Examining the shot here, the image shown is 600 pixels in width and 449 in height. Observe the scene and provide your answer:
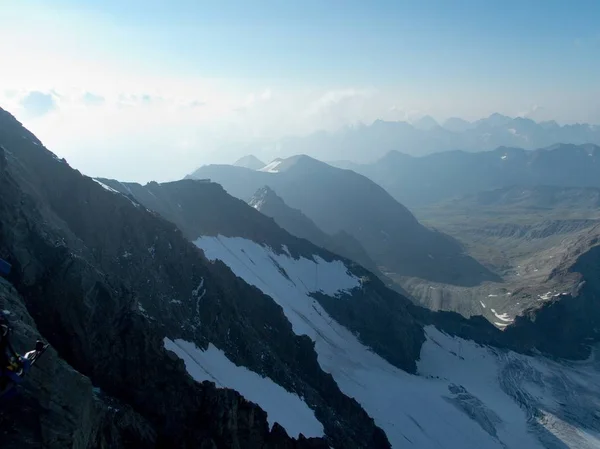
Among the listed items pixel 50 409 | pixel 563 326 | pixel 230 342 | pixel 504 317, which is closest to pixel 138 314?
pixel 50 409

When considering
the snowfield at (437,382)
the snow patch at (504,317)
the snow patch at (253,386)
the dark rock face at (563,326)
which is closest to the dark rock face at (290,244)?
the snowfield at (437,382)

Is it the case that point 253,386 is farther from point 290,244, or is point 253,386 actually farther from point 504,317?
point 504,317

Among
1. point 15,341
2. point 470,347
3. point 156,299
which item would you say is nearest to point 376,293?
point 470,347

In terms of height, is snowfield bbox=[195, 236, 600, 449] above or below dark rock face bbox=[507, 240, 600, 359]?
above

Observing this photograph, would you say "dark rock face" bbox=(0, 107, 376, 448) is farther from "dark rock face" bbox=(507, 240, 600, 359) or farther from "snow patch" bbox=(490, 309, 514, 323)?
"snow patch" bbox=(490, 309, 514, 323)

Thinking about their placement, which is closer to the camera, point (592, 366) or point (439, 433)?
point (439, 433)

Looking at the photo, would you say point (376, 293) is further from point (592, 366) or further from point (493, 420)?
point (592, 366)

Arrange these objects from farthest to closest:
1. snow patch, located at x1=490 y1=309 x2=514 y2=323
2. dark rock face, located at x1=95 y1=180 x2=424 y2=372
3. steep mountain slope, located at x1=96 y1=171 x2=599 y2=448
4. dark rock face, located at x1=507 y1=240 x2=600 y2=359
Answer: snow patch, located at x1=490 y1=309 x2=514 y2=323 → dark rock face, located at x1=507 y1=240 x2=600 y2=359 → dark rock face, located at x1=95 y1=180 x2=424 y2=372 → steep mountain slope, located at x1=96 y1=171 x2=599 y2=448

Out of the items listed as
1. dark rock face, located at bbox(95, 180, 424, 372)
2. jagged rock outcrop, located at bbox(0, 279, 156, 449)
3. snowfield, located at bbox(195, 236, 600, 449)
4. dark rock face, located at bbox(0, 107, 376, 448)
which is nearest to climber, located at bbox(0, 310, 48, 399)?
jagged rock outcrop, located at bbox(0, 279, 156, 449)
